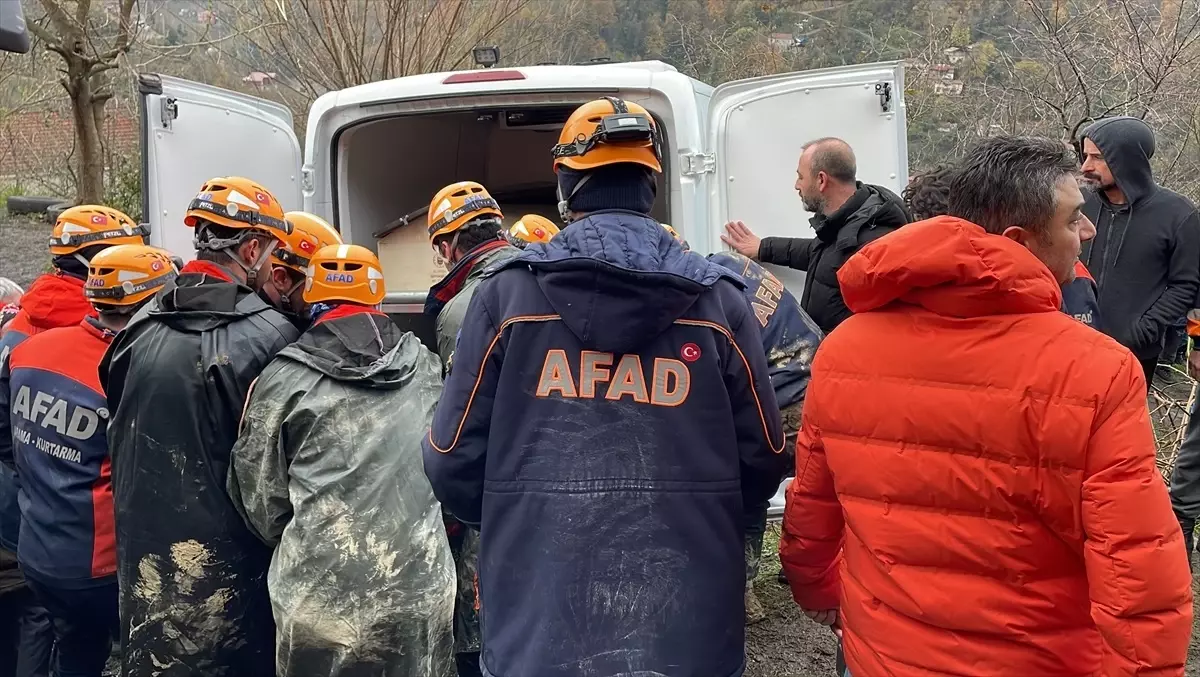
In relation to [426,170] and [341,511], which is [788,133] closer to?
[341,511]

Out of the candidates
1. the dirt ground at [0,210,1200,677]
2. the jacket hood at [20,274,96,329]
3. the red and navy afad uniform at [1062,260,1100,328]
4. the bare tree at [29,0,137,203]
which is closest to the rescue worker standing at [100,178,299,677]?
the jacket hood at [20,274,96,329]

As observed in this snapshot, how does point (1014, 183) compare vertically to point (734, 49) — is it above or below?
below

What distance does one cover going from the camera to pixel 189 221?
2.90m

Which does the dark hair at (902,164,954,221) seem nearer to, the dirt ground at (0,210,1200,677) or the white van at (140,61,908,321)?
the white van at (140,61,908,321)

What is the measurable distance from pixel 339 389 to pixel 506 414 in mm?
885

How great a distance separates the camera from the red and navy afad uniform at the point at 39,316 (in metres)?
3.19

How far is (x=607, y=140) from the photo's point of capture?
180cm

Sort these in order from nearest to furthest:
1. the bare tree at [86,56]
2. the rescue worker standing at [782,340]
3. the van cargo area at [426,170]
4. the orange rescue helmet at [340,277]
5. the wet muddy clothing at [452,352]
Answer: the rescue worker standing at [782,340] → the orange rescue helmet at [340,277] → the wet muddy clothing at [452,352] → the van cargo area at [426,170] → the bare tree at [86,56]

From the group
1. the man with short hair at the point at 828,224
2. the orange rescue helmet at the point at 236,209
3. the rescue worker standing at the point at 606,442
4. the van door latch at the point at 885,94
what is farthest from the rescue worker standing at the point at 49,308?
the van door latch at the point at 885,94

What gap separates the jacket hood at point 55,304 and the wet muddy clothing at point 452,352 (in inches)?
50.4

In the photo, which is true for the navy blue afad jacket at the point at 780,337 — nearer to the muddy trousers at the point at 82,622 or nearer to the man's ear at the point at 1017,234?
the man's ear at the point at 1017,234

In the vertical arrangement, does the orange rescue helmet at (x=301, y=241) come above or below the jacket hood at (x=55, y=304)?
above

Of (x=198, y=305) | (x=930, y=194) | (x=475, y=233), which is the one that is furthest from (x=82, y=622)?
(x=930, y=194)

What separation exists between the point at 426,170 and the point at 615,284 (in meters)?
4.82
